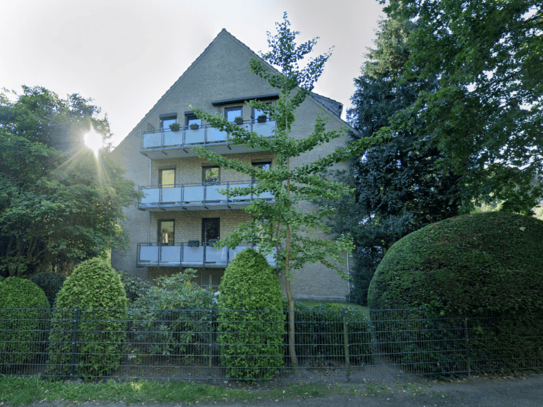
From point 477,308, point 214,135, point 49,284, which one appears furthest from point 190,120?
point 477,308

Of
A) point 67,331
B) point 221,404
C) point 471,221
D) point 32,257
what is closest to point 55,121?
point 32,257

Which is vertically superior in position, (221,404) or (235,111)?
(235,111)

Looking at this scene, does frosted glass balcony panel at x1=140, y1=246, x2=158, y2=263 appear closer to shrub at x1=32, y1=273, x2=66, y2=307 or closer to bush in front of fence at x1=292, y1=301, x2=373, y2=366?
shrub at x1=32, y1=273, x2=66, y2=307

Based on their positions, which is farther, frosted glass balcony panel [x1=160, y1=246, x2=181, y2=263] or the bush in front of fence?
frosted glass balcony panel [x1=160, y1=246, x2=181, y2=263]

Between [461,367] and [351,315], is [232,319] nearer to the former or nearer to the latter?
[351,315]

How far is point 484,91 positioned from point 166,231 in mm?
14907

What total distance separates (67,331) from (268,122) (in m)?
11.5

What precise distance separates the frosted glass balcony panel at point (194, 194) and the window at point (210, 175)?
116 centimetres

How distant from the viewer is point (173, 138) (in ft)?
50.9

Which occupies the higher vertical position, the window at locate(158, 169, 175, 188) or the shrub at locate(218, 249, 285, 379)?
the window at locate(158, 169, 175, 188)

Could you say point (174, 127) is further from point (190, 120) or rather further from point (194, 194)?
point (194, 194)

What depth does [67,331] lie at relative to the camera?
5562 millimetres

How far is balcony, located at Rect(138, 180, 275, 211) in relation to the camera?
14531mm

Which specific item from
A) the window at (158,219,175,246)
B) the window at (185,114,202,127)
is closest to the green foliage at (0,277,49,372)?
the window at (158,219,175,246)
